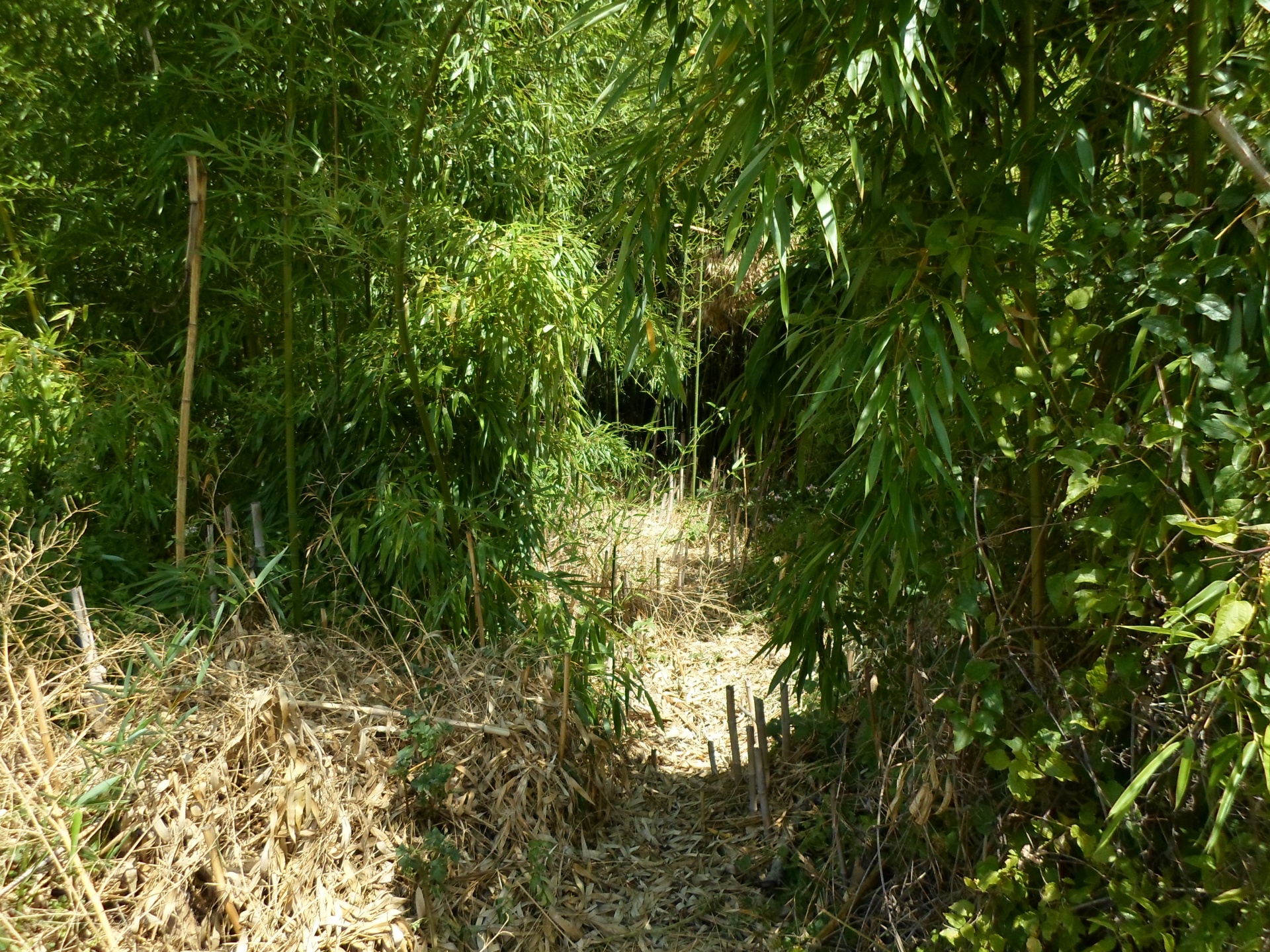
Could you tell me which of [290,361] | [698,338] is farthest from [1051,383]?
[698,338]

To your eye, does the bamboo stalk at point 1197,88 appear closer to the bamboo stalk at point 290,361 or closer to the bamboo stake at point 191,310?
the bamboo stalk at point 290,361

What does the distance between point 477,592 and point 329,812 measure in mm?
743

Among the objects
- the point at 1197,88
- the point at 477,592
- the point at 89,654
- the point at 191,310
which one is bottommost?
the point at 89,654

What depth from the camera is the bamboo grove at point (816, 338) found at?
1612 millimetres

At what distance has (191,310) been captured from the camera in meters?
2.56

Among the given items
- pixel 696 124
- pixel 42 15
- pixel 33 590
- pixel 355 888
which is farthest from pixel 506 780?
pixel 42 15

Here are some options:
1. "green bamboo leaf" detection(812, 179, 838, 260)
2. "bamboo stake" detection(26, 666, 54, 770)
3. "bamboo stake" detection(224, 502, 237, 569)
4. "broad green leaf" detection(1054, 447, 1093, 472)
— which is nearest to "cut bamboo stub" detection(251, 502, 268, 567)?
"bamboo stake" detection(224, 502, 237, 569)

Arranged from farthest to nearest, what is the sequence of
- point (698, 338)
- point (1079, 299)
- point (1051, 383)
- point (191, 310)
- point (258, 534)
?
point (698, 338), point (258, 534), point (191, 310), point (1051, 383), point (1079, 299)

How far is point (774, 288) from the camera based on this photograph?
243 cm

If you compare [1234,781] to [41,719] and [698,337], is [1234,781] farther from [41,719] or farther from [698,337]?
[698,337]

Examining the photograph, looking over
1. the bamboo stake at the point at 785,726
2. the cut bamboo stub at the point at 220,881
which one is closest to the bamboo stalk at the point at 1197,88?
the bamboo stake at the point at 785,726

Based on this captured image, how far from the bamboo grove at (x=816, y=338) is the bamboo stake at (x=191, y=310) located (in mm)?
73

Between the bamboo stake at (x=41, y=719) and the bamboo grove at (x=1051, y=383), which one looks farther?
the bamboo stake at (x=41, y=719)

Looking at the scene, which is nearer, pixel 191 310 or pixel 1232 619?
pixel 1232 619
